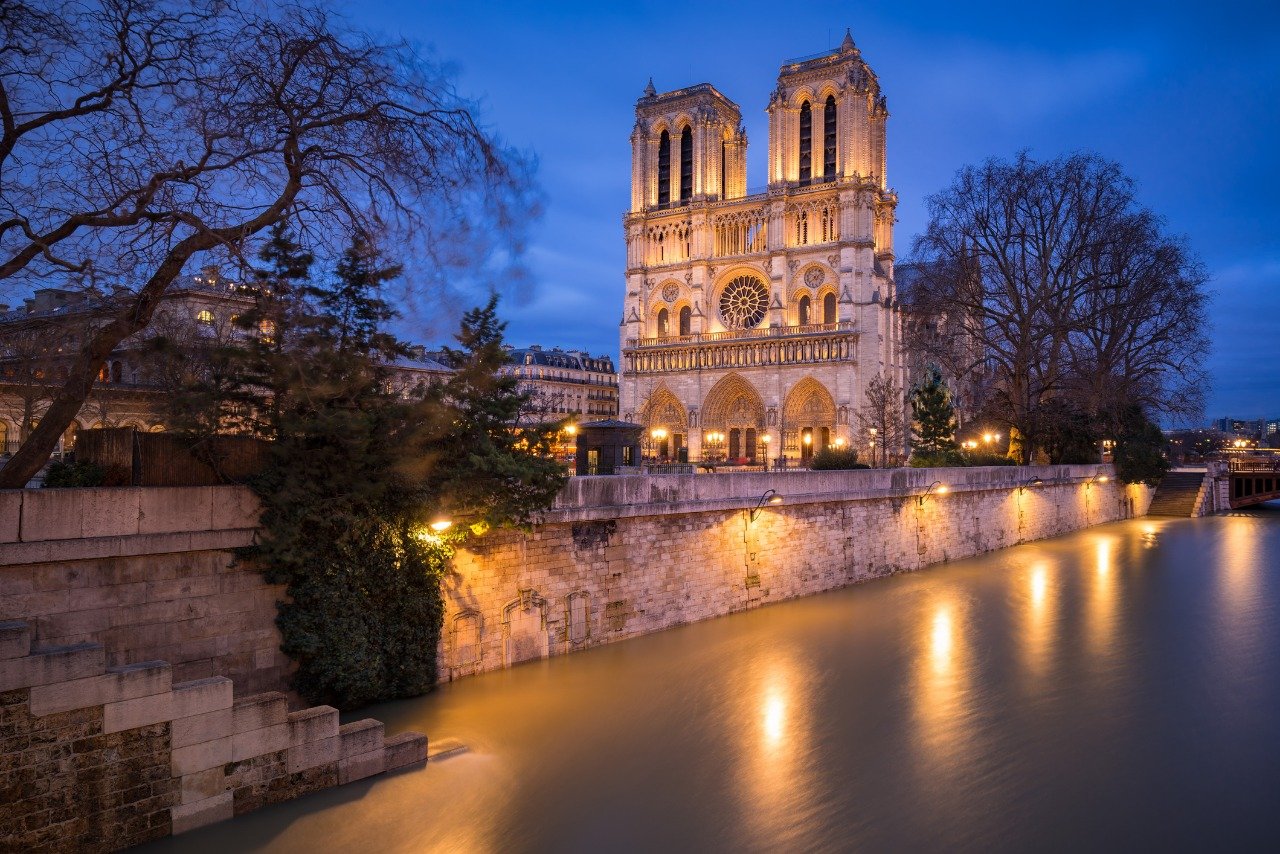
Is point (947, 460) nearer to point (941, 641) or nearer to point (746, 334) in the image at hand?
point (941, 641)

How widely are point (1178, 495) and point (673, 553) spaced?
3913 centimetres

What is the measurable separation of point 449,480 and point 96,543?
13.3ft

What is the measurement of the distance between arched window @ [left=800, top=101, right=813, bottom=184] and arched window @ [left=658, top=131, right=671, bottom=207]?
914cm

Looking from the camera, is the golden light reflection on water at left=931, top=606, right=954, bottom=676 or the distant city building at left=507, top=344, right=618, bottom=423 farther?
the distant city building at left=507, top=344, right=618, bottom=423

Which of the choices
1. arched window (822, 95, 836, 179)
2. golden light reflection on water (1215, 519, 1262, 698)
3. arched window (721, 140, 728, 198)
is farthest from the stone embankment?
arched window (721, 140, 728, 198)

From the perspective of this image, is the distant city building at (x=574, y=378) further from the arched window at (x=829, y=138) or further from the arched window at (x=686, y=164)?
the arched window at (x=829, y=138)

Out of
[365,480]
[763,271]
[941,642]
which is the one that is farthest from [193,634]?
[763,271]

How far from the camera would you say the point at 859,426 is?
48.2 metres

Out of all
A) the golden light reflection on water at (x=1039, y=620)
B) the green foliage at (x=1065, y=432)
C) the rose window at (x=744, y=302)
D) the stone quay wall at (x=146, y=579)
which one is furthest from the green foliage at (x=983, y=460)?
the stone quay wall at (x=146, y=579)

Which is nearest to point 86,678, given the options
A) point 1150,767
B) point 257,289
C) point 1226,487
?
point 257,289

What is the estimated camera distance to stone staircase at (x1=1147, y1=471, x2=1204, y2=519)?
42844 mm

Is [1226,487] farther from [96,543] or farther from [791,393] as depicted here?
[96,543]

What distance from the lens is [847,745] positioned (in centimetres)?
1071

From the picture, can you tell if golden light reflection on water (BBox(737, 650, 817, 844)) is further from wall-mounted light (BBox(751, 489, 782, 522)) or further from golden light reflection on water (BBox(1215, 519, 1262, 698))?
golden light reflection on water (BBox(1215, 519, 1262, 698))
